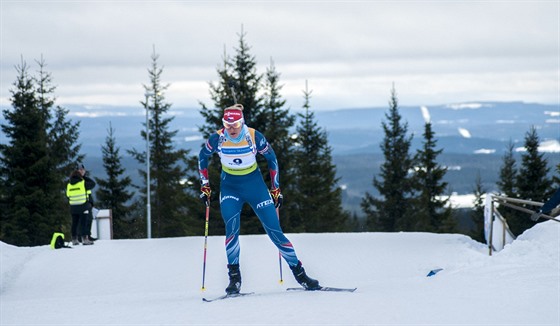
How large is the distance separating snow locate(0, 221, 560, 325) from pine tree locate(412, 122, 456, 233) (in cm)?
3328

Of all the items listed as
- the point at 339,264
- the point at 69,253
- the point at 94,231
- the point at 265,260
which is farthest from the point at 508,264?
the point at 94,231

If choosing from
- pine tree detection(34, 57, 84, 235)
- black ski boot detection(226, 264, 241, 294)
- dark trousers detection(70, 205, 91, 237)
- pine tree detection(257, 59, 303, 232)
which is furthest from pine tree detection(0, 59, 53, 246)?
black ski boot detection(226, 264, 241, 294)

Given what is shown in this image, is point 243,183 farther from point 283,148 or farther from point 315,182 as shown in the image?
point 315,182

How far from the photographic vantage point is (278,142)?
108 ft

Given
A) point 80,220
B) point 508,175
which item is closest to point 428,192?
point 508,175

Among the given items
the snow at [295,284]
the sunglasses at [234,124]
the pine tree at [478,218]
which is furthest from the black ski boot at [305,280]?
the pine tree at [478,218]

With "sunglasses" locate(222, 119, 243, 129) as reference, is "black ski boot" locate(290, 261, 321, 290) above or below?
below

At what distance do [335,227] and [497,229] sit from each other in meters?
33.0

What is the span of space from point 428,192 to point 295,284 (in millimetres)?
41795

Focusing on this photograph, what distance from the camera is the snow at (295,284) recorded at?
7.19m

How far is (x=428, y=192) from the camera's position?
51469mm

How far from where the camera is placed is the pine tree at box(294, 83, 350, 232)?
44.8 m

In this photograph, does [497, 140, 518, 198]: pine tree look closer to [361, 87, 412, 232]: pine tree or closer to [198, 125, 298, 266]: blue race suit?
[361, 87, 412, 232]: pine tree

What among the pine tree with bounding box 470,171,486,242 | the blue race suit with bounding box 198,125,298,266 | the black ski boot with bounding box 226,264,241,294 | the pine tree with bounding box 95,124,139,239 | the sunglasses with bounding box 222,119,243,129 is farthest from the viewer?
the pine tree with bounding box 470,171,486,242
